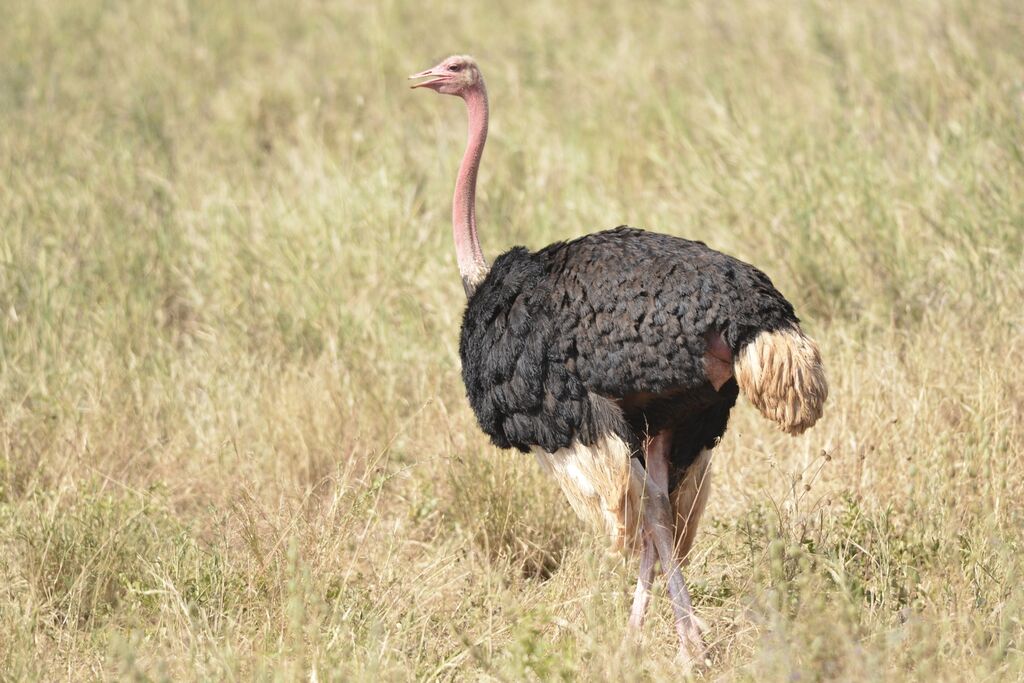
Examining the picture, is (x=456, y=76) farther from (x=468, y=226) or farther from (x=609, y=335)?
(x=609, y=335)

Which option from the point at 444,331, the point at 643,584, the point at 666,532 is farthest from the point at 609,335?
the point at 444,331

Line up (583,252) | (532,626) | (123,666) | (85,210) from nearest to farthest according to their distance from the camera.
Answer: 1. (123,666)
2. (532,626)
3. (583,252)
4. (85,210)

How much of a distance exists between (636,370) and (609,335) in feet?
0.42

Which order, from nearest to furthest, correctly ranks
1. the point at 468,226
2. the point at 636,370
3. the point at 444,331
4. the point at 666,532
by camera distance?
1. the point at 636,370
2. the point at 666,532
3. the point at 468,226
4. the point at 444,331

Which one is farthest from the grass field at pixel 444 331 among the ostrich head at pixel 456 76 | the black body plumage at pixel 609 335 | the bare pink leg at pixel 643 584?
the ostrich head at pixel 456 76

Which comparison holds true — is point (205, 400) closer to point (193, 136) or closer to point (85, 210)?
point (85, 210)

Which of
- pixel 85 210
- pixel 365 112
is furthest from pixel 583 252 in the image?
pixel 365 112

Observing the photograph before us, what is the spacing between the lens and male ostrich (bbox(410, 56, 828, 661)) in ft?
12.5

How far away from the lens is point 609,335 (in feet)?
13.1

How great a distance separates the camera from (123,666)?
3588mm

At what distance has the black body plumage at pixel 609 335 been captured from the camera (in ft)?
12.7

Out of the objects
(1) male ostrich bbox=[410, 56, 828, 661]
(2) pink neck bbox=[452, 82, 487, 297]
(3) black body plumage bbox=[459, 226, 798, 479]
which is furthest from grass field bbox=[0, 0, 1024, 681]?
(2) pink neck bbox=[452, 82, 487, 297]

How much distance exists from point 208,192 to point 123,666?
453cm

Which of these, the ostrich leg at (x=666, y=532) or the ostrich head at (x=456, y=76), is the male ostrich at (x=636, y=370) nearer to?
the ostrich leg at (x=666, y=532)
